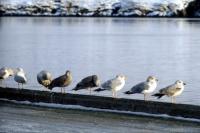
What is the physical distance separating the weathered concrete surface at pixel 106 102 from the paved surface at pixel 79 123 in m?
0.20

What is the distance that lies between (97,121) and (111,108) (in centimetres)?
88

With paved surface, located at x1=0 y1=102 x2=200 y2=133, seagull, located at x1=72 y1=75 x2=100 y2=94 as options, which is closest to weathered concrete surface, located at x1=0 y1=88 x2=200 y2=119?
paved surface, located at x1=0 y1=102 x2=200 y2=133

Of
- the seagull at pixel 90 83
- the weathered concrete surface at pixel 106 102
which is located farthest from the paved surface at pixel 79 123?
the seagull at pixel 90 83

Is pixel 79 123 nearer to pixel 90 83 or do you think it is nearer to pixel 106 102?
pixel 106 102

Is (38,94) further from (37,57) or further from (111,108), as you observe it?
(37,57)

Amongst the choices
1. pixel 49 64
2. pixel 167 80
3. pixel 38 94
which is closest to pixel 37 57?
pixel 49 64

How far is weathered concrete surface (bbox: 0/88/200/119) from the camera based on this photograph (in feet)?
46.7

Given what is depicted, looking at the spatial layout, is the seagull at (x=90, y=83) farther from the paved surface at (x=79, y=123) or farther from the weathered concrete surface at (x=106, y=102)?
the paved surface at (x=79, y=123)

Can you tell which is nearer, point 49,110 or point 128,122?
point 128,122

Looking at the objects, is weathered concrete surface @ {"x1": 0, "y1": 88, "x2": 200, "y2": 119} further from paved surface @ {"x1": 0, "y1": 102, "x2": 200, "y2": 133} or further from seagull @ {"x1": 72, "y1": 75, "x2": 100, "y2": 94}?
seagull @ {"x1": 72, "y1": 75, "x2": 100, "y2": 94}

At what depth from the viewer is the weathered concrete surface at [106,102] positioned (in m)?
14.2

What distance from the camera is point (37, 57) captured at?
37.7 meters

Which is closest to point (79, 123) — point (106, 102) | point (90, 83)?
point (106, 102)

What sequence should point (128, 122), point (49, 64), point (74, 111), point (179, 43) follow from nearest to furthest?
point (128, 122) → point (74, 111) → point (49, 64) → point (179, 43)
